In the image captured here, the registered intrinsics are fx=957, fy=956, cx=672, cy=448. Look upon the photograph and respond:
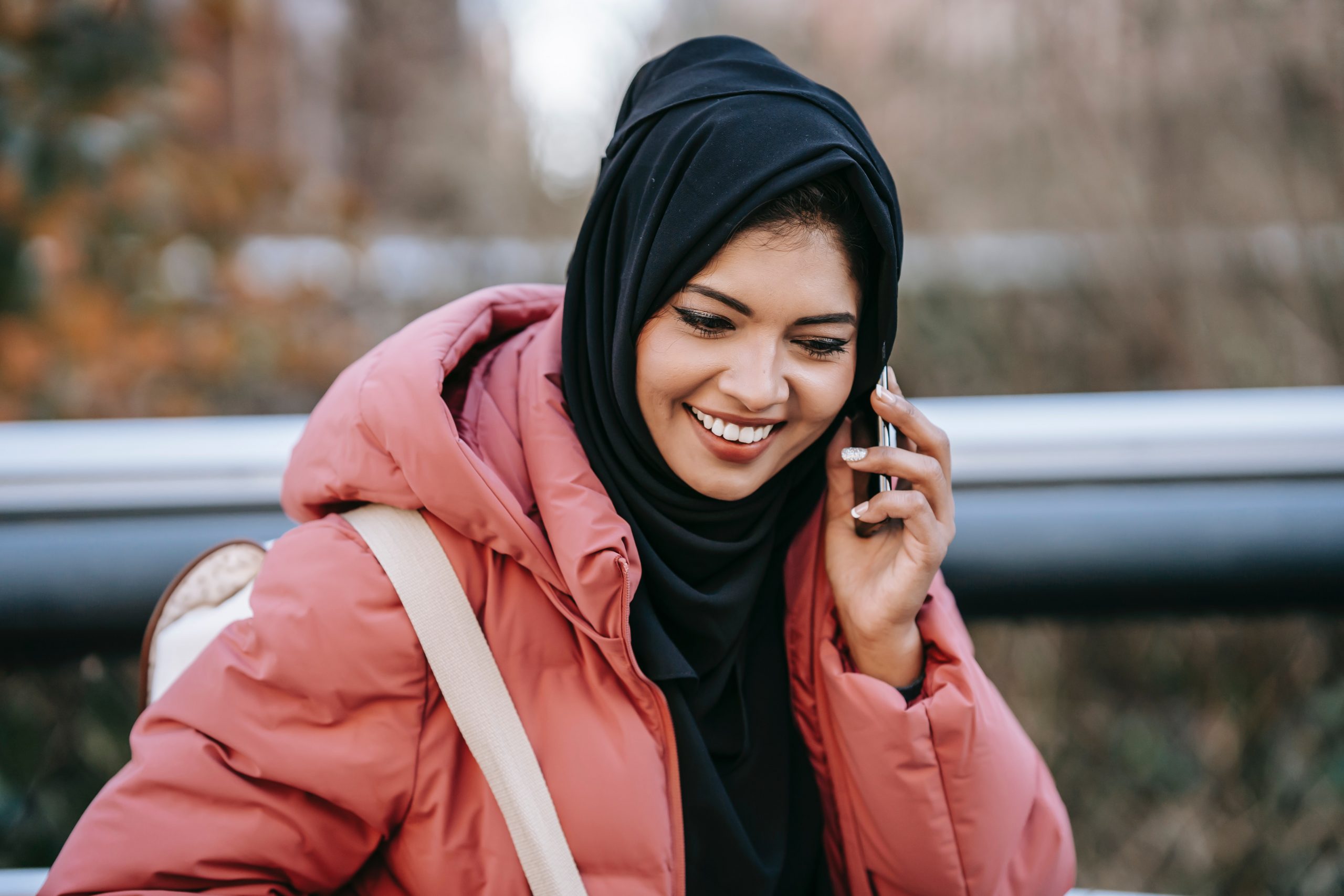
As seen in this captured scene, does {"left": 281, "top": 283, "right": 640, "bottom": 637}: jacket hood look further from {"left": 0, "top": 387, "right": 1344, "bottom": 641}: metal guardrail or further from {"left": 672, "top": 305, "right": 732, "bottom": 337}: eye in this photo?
{"left": 0, "top": 387, "right": 1344, "bottom": 641}: metal guardrail

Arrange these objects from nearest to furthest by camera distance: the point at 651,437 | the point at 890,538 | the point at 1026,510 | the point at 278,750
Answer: the point at 278,750
the point at 651,437
the point at 890,538
the point at 1026,510

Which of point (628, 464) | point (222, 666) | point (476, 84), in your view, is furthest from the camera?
point (476, 84)

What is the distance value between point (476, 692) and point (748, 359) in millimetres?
658

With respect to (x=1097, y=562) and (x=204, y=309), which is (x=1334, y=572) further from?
(x=204, y=309)

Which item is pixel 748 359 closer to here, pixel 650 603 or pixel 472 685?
pixel 650 603

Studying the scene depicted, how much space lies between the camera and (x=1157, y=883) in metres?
3.26

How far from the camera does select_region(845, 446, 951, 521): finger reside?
5.42ft

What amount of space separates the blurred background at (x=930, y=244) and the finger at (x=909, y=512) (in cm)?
67

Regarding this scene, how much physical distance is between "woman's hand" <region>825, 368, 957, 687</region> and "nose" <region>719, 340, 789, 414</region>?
0.24 metres

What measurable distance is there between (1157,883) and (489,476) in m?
3.02

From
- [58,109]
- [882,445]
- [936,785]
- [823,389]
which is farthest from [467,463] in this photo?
[58,109]

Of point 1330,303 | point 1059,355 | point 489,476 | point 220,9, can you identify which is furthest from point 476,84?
point 489,476

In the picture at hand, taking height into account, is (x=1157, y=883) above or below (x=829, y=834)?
below

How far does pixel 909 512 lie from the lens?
1.65 meters
